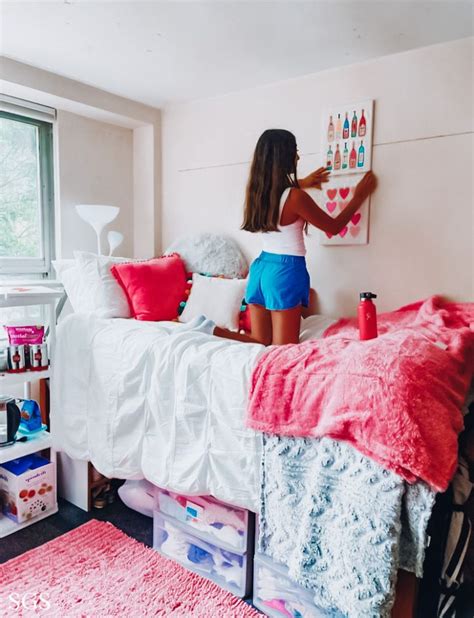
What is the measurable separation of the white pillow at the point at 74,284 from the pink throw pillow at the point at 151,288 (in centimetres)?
18

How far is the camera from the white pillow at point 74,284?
87.0 inches

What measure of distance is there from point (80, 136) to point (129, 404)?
73.7 inches

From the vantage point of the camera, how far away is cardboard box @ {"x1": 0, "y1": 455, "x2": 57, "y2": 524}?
174 cm

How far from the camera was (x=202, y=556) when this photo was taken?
153cm

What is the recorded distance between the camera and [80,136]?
270 centimetres

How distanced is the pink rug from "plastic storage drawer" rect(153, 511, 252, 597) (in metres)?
0.03

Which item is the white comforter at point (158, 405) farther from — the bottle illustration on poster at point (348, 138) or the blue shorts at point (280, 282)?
the bottle illustration on poster at point (348, 138)

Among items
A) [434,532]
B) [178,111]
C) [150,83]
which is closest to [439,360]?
[434,532]

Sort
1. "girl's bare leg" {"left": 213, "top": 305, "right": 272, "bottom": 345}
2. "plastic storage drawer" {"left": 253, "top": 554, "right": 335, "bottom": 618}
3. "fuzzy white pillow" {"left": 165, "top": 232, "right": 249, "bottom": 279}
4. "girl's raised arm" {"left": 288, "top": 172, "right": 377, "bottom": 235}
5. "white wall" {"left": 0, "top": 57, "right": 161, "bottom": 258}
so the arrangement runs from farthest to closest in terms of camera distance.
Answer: "fuzzy white pillow" {"left": 165, "top": 232, "right": 249, "bottom": 279} → "white wall" {"left": 0, "top": 57, "right": 161, "bottom": 258} → "girl's bare leg" {"left": 213, "top": 305, "right": 272, "bottom": 345} → "girl's raised arm" {"left": 288, "top": 172, "right": 377, "bottom": 235} → "plastic storage drawer" {"left": 253, "top": 554, "right": 335, "bottom": 618}

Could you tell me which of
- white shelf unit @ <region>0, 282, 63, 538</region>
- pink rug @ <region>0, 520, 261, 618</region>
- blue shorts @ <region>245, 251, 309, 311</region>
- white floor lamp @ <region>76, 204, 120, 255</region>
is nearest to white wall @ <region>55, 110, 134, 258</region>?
white floor lamp @ <region>76, 204, 120, 255</region>

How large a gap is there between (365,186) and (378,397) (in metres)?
1.40

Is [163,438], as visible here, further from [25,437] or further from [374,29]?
[374,29]

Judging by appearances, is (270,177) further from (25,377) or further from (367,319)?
(25,377)

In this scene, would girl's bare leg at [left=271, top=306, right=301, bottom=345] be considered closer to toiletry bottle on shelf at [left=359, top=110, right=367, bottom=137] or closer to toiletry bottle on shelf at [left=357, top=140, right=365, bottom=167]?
toiletry bottle on shelf at [left=357, top=140, right=365, bottom=167]
